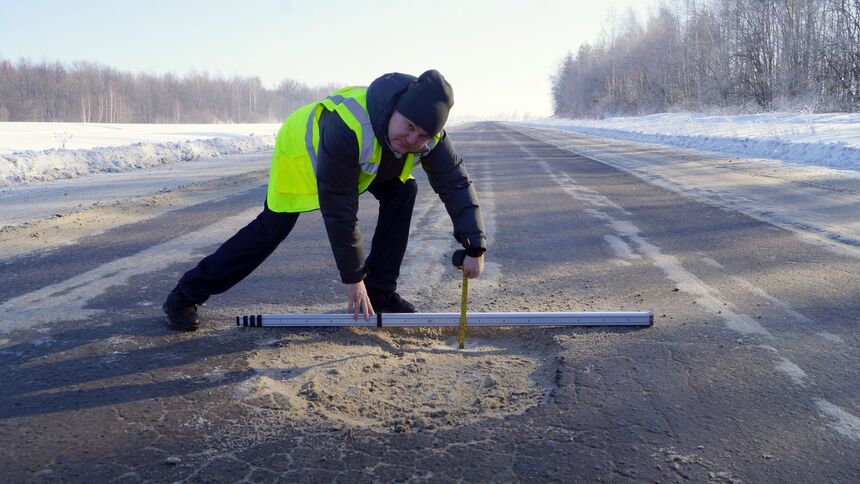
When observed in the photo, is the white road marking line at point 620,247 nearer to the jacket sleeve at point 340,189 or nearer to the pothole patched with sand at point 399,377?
the pothole patched with sand at point 399,377

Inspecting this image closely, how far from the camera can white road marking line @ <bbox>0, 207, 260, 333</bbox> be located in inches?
150

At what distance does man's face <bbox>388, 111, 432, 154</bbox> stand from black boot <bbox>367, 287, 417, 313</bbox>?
1223 millimetres

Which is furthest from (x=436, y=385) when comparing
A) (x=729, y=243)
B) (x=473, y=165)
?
(x=473, y=165)

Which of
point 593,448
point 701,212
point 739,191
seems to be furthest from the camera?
point 739,191

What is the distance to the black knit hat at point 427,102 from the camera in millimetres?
2600

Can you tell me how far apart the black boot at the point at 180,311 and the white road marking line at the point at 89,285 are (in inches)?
27.3

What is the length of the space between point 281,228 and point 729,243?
4.35 meters

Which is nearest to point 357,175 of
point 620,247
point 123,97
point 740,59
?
point 620,247

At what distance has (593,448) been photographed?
225 cm

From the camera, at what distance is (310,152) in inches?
117

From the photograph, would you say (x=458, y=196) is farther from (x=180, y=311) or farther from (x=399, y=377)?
(x=180, y=311)

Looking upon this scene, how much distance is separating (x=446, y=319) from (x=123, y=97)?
292 feet

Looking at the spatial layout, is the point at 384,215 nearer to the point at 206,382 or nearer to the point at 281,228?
the point at 281,228

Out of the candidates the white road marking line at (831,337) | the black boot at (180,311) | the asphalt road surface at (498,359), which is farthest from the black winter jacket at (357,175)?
the white road marking line at (831,337)
